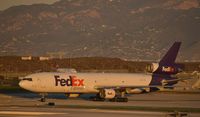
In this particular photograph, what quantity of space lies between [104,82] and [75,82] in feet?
14.0

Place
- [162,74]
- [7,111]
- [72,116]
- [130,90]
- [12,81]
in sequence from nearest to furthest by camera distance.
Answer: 1. [72,116]
2. [7,111]
3. [130,90]
4. [162,74]
5. [12,81]

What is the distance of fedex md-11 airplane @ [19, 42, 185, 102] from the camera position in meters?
70.3

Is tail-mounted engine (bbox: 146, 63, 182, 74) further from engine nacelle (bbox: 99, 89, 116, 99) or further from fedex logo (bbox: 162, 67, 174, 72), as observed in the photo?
engine nacelle (bbox: 99, 89, 116, 99)

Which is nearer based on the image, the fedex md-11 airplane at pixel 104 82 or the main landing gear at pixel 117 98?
the fedex md-11 airplane at pixel 104 82

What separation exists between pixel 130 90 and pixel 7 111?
24359 mm

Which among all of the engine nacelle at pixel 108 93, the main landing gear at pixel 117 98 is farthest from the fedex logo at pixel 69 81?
the engine nacelle at pixel 108 93

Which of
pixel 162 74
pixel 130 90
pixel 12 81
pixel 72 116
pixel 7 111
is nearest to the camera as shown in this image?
pixel 72 116

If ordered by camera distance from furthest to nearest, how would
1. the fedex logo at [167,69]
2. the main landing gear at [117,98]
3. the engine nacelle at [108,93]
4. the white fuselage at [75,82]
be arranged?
the fedex logo at [167,69], the engine nacelle at [108,93], the main landing gear at [117,98], the white fuselage at [75,82]

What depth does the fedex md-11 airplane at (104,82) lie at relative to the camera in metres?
70.3

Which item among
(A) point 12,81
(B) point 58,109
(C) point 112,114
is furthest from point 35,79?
(A) point 12,81

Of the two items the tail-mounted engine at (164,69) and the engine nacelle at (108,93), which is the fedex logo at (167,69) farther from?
the engine nacelle at (108,93)

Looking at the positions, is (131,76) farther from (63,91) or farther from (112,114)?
(112,114)

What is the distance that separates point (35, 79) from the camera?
2758 inches

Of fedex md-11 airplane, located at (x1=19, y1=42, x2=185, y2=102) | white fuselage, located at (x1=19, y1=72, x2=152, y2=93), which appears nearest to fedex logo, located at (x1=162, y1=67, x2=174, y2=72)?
fedex md-11 airplane, located at (x1=19, y1=42, x2=185, y2=102)
